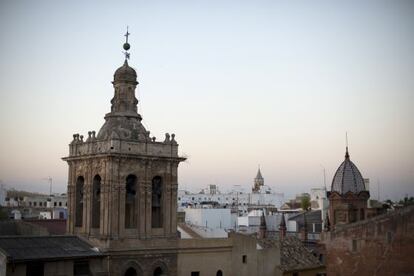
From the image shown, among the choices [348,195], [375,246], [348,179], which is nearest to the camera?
[375,246]

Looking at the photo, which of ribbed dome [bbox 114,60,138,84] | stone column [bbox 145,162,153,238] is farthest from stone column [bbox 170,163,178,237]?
ribbed dome [bbox 114,60,138,84]

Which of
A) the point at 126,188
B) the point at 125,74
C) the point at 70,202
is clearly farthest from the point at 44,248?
the point at 125,74

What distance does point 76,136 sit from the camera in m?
32.4

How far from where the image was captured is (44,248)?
27594mm

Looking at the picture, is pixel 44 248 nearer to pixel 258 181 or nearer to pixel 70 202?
pixel 70 202

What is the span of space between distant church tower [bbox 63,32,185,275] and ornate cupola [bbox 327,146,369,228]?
2279 centimetres

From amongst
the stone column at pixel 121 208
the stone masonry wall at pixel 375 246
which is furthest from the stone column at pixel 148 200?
the stone masonry wall at pixel 375 246

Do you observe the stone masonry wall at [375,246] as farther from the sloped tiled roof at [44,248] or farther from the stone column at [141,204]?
the sloped tiled roof at [44,248]

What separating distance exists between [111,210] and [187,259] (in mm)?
5700

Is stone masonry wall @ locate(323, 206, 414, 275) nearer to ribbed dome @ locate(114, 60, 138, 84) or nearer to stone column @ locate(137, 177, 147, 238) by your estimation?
stone column @ locate(137, 177, 147, 238)

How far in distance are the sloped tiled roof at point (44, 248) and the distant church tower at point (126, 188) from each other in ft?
2.77

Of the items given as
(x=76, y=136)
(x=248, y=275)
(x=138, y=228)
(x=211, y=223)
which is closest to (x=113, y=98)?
(x=76, y=136)

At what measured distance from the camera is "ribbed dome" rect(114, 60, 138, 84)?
31.8 meters

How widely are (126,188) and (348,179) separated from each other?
84.7ft
